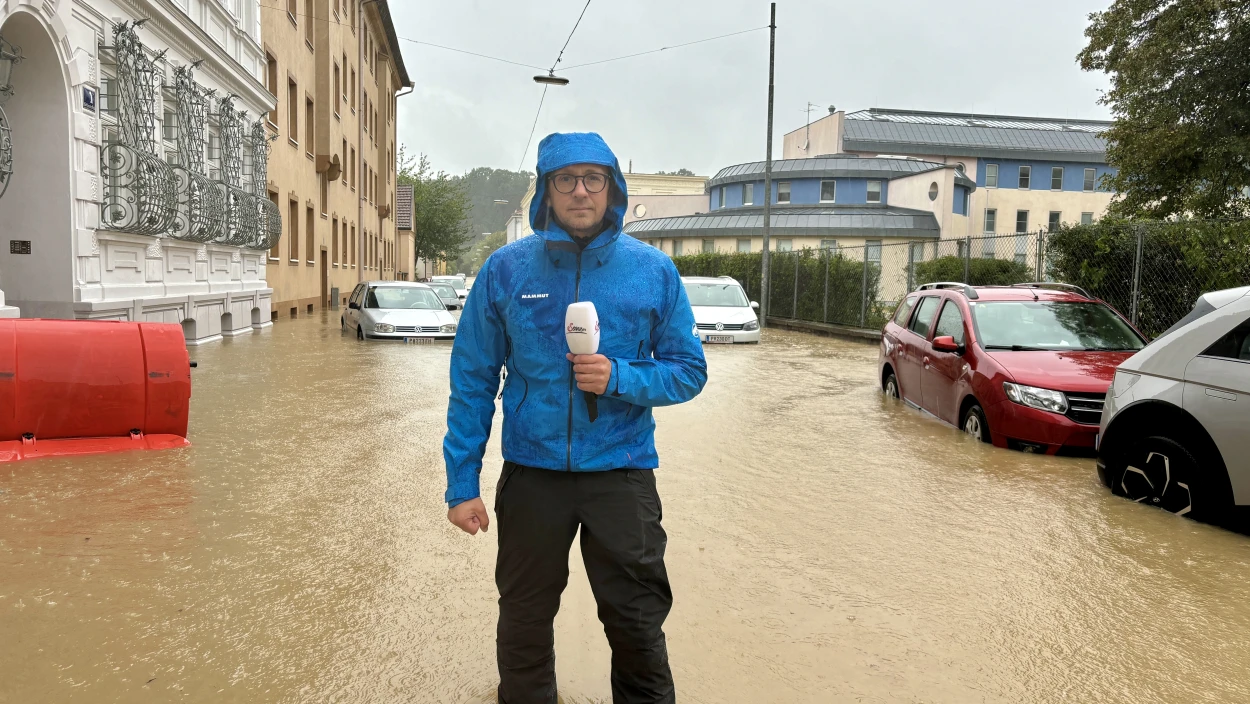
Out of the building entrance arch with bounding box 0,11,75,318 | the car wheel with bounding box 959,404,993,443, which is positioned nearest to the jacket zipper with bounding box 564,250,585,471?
the car wheel with bounding box 959,404,993,443

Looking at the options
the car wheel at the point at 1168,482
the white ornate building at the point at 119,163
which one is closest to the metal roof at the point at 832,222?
the white ornate building at the point at 119,163

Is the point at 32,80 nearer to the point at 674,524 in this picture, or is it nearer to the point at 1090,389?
the point at 674,524

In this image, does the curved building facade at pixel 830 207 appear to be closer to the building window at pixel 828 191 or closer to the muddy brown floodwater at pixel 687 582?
the building window at pixel 828 191

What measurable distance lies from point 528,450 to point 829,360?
15158 mm

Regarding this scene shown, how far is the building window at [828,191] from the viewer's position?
57.7 meters

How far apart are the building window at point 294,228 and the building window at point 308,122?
87.6 inches

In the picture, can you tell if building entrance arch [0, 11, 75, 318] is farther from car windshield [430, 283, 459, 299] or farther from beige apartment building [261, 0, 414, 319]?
car windshield [430, 283, 459, 299]

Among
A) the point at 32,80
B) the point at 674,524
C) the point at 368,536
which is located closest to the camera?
the point at 368,536

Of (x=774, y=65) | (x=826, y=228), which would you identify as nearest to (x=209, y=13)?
(x=774, y=65)

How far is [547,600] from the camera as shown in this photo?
2.80 metres

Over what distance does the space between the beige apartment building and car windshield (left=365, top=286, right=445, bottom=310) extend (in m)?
4.96

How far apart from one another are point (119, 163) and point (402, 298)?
795 cm

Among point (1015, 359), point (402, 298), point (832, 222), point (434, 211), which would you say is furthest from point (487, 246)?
point (1015, 359)

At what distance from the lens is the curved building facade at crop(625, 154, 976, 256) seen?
178 feet
